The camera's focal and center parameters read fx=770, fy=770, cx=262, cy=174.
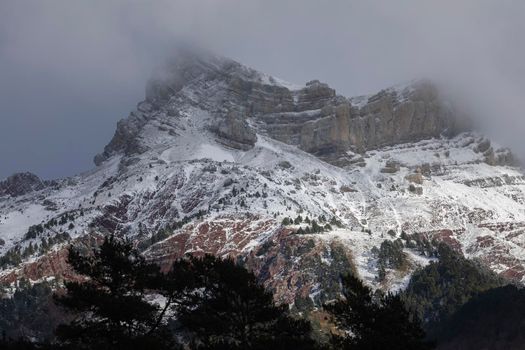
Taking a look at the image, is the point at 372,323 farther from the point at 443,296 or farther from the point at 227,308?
the point at 443,296

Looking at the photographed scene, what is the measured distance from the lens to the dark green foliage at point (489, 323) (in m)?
143

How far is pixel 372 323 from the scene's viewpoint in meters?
57.8

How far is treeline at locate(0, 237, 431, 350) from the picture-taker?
55.4 meters

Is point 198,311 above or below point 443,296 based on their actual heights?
below

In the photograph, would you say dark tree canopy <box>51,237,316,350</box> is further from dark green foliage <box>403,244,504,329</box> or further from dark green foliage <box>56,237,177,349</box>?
dark green foliage <box>403,244,504,329</box>

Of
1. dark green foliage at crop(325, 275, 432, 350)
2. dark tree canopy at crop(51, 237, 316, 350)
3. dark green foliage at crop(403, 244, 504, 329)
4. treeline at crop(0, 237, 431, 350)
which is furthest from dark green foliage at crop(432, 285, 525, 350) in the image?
dark tree canopy at crop(51, 237, 316, 350)

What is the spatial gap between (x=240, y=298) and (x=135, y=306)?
27.4 feet

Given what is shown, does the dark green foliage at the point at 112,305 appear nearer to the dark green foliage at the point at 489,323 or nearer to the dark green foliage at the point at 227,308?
the dark green foliage at the point at 227,308

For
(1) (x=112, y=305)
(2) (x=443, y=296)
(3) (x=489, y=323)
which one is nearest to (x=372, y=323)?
(1) (x=112, y=305)

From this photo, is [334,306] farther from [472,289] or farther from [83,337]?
[472,289]

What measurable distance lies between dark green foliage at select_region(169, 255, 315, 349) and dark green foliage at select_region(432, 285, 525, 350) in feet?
295

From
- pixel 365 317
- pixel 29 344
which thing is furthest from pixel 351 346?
pixel 29 344

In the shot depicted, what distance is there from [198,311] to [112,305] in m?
6.56

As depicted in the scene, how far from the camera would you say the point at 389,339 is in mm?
55438
